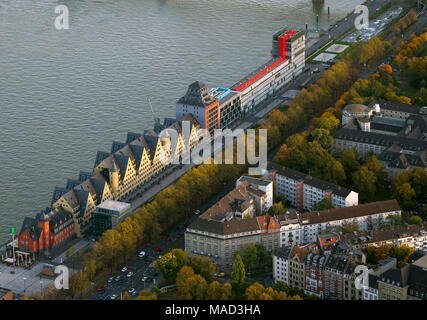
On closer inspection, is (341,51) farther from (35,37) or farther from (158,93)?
(35,37)

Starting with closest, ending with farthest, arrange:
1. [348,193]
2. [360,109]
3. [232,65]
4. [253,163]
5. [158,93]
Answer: [348,193] < [253,163] < [360,109] < [158,93] < [232,65]

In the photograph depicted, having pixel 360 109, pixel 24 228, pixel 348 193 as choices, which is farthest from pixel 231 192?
pixel 360 109

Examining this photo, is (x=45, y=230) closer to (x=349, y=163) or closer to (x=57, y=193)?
(x=57, y=193)

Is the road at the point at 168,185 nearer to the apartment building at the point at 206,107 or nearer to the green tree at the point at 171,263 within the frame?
the green tree at the point at 171,263

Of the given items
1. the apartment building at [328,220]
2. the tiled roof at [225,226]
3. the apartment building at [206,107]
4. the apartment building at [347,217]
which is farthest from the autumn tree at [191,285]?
the apartment building at [206,107]

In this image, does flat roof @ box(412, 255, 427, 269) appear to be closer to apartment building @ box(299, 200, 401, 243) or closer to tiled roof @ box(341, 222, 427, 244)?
tiled roof @ box(341, 222, 427, 244)

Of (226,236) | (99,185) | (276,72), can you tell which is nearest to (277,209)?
(226,236)
